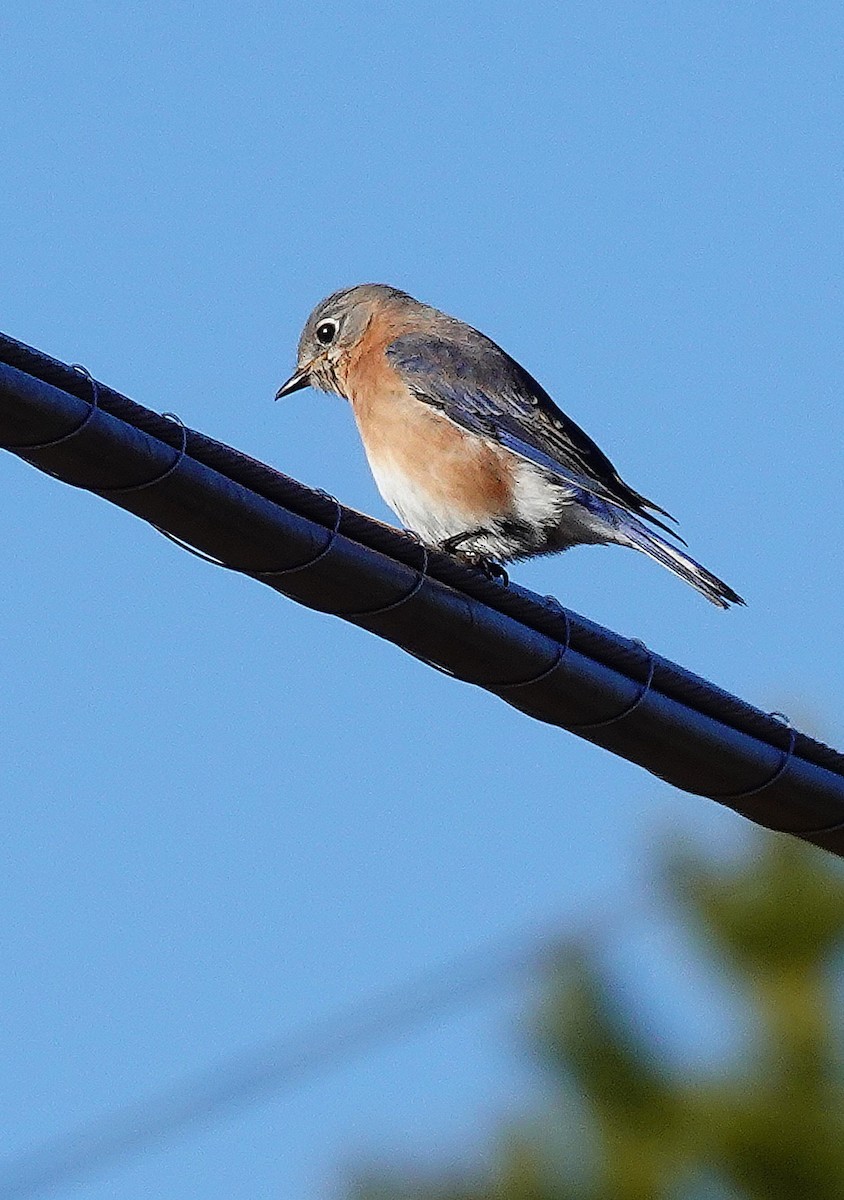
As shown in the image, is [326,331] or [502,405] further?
[326,331]

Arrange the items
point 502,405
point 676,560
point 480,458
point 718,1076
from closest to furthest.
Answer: point 676,560 → point 480,458 → point 502,405 → point 718,1076

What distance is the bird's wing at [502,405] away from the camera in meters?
7.91

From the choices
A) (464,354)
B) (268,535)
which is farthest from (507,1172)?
(268,535)

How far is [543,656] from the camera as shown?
460 cm

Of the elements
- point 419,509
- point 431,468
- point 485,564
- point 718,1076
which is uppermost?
point 431,468

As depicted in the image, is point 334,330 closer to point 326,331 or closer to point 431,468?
point 326,331

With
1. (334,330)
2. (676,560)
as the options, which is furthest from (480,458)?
(334,330)

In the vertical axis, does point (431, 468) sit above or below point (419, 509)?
above

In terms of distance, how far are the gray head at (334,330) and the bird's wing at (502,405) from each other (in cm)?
49

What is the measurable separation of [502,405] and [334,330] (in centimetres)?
149

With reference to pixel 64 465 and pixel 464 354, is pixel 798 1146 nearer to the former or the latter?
pixel 464 354

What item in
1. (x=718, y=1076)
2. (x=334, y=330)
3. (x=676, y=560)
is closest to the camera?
(x=676, y=560)

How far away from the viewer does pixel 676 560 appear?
7004 millimetres

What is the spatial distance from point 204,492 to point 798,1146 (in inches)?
354
